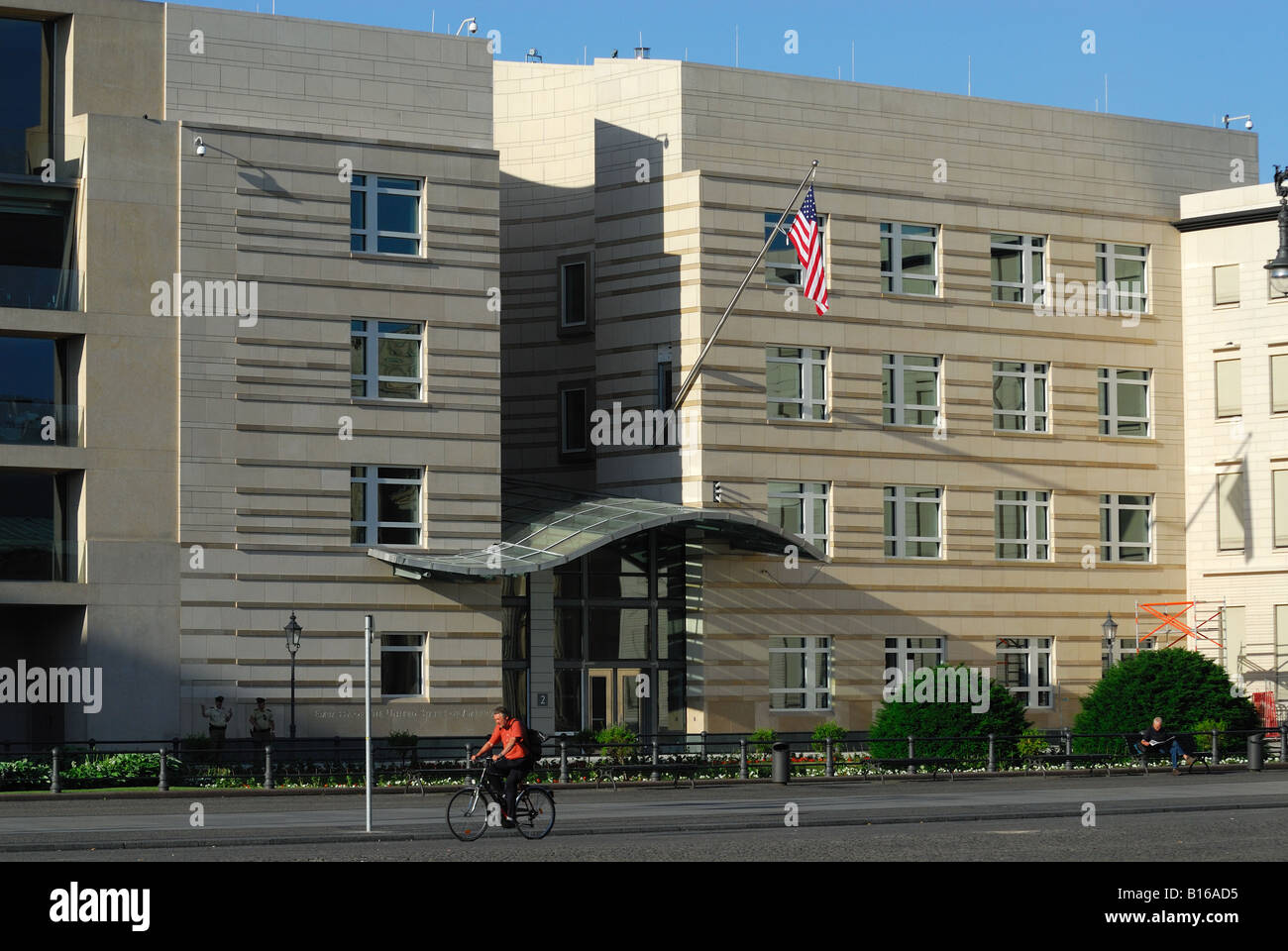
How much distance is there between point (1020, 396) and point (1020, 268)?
3756 millimetres

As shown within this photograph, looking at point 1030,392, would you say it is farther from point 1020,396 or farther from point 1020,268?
point 1020,268

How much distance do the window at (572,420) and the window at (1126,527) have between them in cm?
1565

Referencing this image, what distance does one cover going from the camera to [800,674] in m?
54.2

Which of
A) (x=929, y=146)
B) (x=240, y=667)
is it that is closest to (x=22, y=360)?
(x=240, y=667)

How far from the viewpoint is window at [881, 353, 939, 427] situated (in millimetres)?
56125

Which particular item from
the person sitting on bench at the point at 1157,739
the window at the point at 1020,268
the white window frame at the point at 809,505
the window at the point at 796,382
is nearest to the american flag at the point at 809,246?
the window at the point at 796,382

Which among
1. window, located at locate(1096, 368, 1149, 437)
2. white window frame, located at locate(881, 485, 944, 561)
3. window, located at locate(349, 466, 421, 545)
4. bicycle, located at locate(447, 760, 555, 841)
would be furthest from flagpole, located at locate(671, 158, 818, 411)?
bicycle, located at locate(447, 760, 555, 841)

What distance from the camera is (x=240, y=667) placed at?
1876 inches

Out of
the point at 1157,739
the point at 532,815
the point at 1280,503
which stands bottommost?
the point at 1157,739

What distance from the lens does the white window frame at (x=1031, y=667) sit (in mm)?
57188

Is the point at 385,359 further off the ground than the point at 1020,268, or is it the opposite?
the point at 1020,268

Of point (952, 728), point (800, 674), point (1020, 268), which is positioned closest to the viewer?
point (952, 728)

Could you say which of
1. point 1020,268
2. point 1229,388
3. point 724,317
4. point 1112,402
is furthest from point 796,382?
point 1229,388
